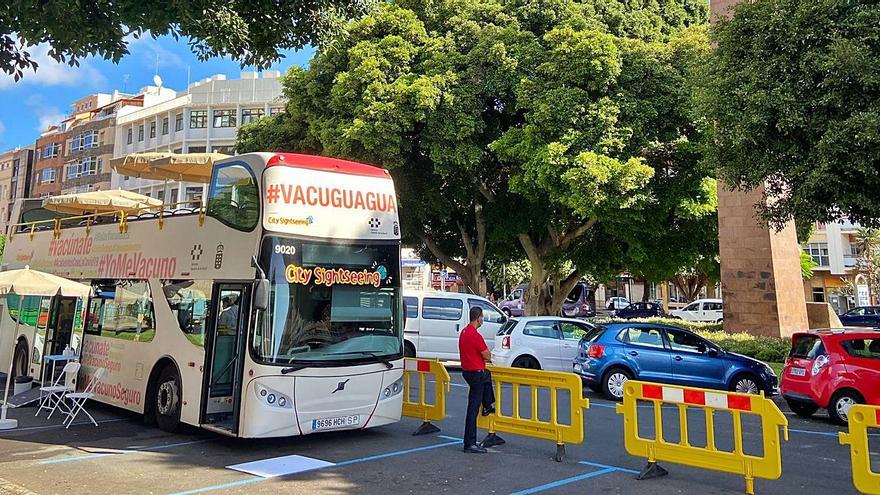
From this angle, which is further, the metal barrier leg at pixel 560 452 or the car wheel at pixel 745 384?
the car wheel at pixel 745 384

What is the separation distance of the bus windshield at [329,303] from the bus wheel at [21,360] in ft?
28.6

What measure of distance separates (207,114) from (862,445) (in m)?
50.4

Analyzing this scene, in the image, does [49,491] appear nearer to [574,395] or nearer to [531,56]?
[574,395]

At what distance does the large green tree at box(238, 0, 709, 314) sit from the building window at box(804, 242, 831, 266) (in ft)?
128

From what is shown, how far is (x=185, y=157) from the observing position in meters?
12.6

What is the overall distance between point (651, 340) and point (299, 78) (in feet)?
52.5

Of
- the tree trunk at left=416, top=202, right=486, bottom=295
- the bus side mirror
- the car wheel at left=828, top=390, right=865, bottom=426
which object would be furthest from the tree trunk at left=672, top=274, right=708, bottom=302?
the bus side mirror

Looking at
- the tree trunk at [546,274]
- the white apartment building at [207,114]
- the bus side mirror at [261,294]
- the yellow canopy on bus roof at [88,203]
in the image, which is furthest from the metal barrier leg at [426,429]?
the white apartment building at [207,114]

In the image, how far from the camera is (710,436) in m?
6.53

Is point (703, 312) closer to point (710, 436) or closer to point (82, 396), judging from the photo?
point (710, 436)

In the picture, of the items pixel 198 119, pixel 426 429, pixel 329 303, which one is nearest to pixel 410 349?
pixel 426 429

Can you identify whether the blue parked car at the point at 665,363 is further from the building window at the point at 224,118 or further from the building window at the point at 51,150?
the building window at the point at 51,150

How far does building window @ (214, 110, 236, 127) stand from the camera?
4891 cm

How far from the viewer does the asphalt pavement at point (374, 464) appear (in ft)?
20.9
